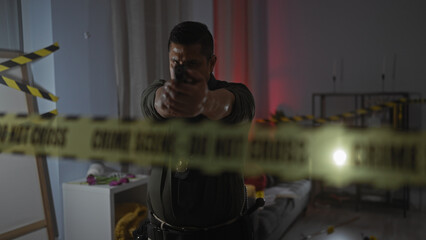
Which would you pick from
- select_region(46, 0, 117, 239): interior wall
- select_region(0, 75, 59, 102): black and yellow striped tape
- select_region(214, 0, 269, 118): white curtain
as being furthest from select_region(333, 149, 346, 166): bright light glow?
select_region(0, 75, 59, 102): black and yellow striped tape

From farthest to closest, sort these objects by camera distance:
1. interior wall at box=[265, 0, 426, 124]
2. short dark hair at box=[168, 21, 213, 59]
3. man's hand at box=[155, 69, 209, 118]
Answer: interior wall at box=[265, 0, 426, 124] < short dark hair at box=[168, 21, 213, 59] < man's hand at box=[155, 69, 209, 118]

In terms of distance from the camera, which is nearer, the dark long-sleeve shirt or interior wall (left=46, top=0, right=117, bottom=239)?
the dark long-sleeve shirt

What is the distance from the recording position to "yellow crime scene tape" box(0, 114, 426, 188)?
891mm

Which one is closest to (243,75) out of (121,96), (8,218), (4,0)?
(121,96)

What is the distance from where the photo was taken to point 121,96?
230 cm

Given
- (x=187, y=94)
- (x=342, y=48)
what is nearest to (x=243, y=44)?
(x=342, y=48)

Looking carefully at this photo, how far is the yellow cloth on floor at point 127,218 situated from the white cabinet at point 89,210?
4 cm

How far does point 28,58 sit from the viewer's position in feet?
6.30

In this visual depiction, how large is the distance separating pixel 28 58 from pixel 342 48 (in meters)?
3.32

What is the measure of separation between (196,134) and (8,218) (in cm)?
148

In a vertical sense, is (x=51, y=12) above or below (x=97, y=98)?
above

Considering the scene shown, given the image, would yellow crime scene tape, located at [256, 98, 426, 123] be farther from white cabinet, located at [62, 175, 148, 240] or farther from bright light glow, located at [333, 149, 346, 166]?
white cabinet, located at [62, 175, 148, 240]

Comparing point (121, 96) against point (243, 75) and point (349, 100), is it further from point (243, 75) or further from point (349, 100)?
point (349, 100)

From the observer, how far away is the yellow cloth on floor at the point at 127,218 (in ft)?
6.04
